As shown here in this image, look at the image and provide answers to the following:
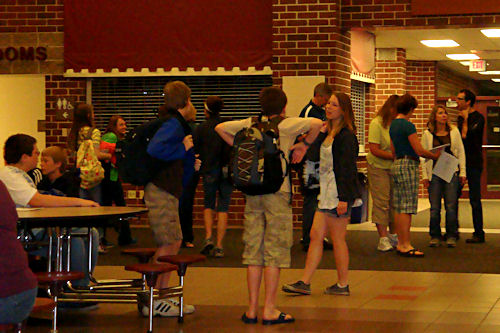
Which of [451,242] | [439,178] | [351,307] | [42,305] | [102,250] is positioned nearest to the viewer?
[42,305]

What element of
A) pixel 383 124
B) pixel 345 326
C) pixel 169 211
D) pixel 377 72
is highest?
pixel 377 72

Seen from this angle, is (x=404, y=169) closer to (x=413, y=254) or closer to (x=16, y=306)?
(x=413, y=254)

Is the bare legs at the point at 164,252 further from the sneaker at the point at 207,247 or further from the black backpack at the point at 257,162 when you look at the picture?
the sneaker at the point at 207,247

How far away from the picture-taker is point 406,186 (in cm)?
1098

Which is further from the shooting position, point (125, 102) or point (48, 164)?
point (125, 102)

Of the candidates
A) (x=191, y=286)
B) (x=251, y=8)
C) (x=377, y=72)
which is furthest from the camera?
(x=377, y=72)

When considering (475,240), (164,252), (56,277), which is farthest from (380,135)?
(56,277)

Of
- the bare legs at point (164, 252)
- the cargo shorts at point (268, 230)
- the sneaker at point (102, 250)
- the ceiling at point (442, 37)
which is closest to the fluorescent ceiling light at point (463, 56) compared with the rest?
the ceiling at point (442, 37)

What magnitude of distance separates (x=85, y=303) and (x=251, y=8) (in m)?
7.61

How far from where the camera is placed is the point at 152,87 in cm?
1522

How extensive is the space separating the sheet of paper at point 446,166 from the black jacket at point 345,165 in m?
3.88

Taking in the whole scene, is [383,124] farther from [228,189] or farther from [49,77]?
[49,77]

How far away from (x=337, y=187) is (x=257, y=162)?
140cm

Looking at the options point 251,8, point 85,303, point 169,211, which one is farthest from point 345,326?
point 251,8
